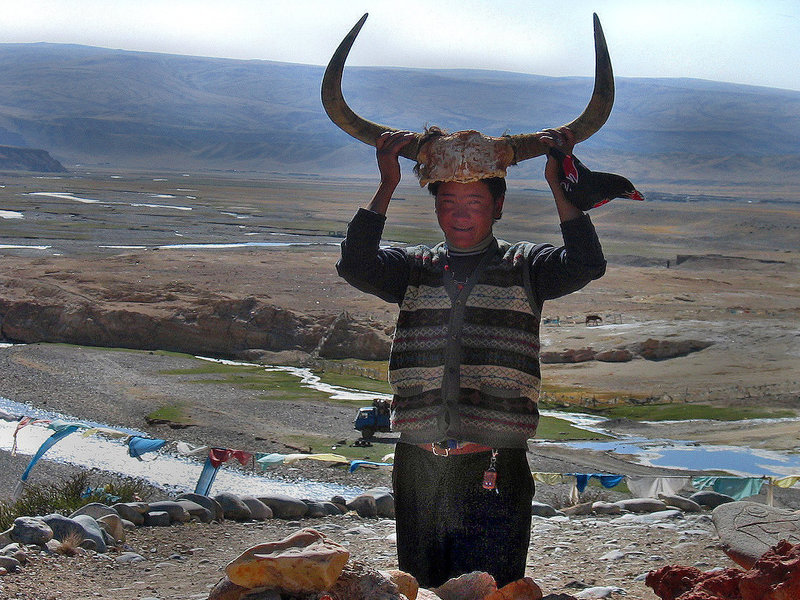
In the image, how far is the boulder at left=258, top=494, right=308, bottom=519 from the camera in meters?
8.26

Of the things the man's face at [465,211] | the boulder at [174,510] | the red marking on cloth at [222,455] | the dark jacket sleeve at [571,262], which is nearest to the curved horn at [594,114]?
the man's face at [465,211]

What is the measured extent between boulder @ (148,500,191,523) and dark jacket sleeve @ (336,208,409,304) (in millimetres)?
4423

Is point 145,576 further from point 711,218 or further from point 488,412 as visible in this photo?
point 711,218

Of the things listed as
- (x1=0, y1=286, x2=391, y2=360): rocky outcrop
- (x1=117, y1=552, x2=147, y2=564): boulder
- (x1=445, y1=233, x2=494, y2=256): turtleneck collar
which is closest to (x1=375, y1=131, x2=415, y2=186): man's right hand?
(x1=445, y1=233, x2=494, y2=256): turtleneck collar

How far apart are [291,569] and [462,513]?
571 mm

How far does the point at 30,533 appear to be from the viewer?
5.96 metres

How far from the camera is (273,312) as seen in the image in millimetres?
Answer: 24500

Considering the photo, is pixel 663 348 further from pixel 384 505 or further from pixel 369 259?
pixel 369 259

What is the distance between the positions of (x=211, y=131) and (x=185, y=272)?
14959cm

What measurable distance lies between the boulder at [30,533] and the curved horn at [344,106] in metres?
3.38

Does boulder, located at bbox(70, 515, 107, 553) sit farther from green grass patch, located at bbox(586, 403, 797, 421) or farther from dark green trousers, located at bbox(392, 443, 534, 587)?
green grass patch, located at bbox(586, 403, 797, 421)

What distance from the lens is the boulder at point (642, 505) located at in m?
8.55

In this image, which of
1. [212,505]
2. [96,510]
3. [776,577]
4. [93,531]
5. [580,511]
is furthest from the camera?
[580,511]

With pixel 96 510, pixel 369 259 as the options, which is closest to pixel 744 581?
pixel 369 259
